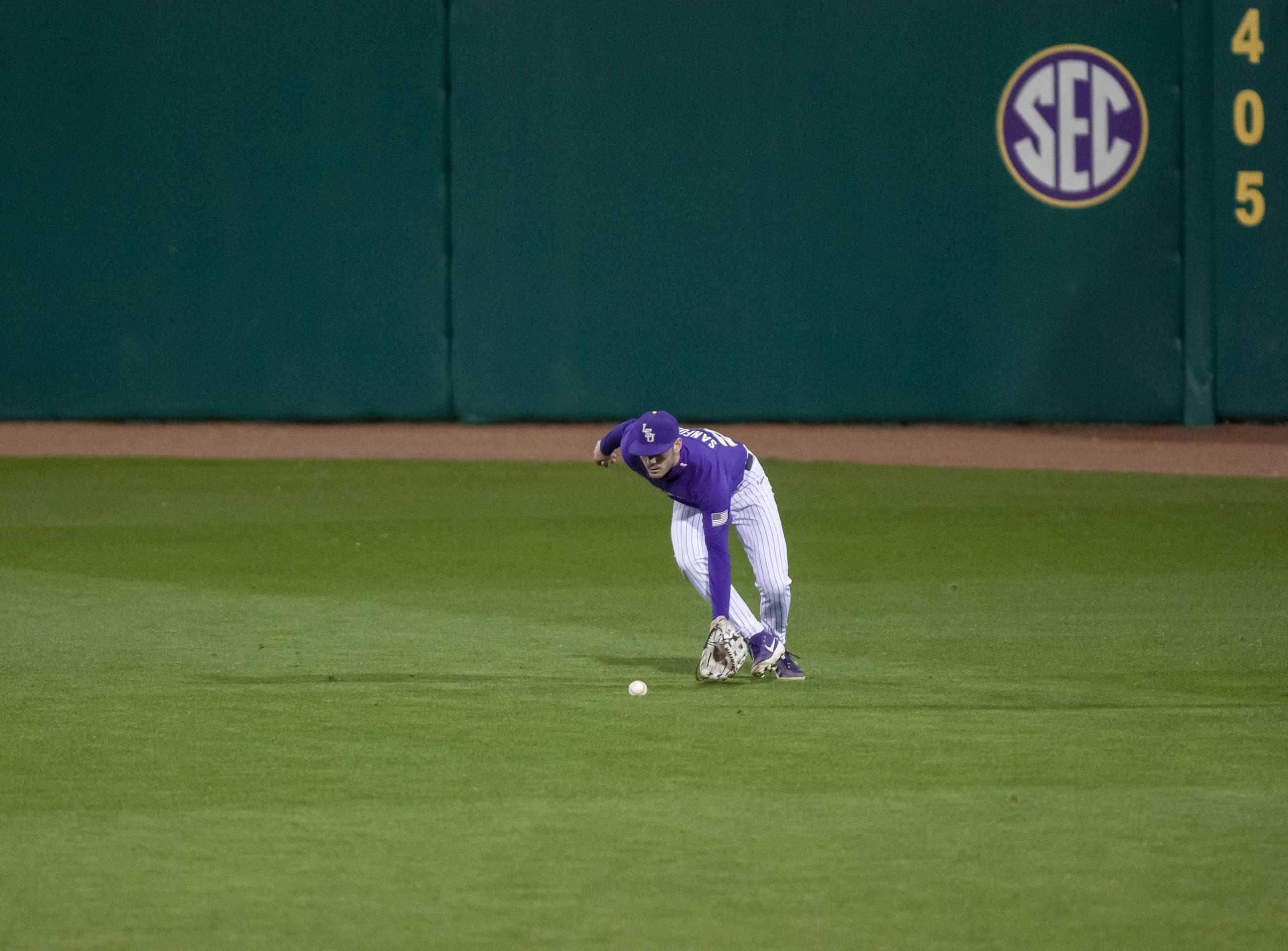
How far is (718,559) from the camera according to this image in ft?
24.6

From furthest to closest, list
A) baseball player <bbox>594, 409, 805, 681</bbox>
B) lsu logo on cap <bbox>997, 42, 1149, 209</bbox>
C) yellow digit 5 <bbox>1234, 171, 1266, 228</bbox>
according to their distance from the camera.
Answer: lsu logo on cap <bbox>997, 42, 1149, 209</bbox> < yellow digit 5 <bbox>1234, 171, 1266, 228</bbox> < baseball player <bbox>594, 409, 805, 681</bbox>

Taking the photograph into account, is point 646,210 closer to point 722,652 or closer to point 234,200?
point 234,200

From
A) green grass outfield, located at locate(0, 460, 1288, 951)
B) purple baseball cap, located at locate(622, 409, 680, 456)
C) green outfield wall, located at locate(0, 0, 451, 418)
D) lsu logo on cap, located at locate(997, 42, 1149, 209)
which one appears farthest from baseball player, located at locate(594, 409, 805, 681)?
green outfield wall, located at locate(0, 0, 451, 418)

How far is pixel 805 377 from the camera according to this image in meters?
19.1

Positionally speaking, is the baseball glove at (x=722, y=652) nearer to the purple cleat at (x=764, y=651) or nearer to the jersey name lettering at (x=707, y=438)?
the purple cleat at (x=764, y=651)

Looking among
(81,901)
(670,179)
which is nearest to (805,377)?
(670,179)

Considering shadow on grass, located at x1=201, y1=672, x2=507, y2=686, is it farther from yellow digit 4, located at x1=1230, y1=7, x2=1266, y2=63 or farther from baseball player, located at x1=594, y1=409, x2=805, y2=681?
yellow digit 4, located at x1=1230, y1=7, x2=1266, y2=63

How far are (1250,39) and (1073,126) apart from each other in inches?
71.0

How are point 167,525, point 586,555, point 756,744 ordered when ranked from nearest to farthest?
point 756,744 < point 586,555 < point 167,525

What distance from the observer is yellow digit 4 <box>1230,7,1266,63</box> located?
1828 centimetres

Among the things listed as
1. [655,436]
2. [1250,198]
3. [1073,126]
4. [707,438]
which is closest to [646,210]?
[1073,126]

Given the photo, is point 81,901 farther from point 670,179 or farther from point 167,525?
point 670,179

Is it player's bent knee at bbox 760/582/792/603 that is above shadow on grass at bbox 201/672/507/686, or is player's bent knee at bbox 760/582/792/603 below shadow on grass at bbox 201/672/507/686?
above

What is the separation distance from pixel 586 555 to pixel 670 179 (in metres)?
8.11
